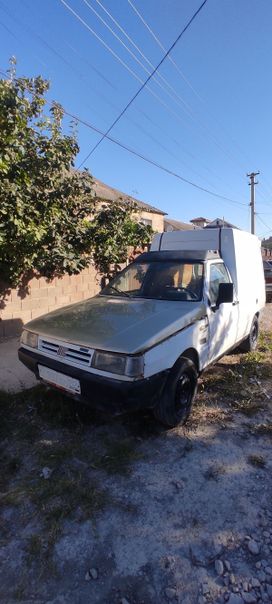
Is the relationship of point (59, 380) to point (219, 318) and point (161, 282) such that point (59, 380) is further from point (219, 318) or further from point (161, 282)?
point (219, 318)

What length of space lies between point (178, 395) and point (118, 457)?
0.81m

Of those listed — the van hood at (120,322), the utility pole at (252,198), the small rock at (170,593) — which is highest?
the utility pole at (252,198)

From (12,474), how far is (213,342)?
8.19 feet

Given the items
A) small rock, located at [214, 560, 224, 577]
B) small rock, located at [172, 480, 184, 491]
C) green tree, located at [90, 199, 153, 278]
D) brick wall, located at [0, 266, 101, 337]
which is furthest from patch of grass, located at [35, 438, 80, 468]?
green tree, located at [90, 199, 153, 278]

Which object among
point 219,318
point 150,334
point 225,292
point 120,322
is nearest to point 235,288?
point 219,318

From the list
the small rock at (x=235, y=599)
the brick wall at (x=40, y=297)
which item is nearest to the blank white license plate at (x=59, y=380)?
the small rock at (x=235, y=599)

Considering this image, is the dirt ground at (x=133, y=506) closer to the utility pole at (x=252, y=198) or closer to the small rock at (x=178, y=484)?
the small rock at (x=178, y=484)

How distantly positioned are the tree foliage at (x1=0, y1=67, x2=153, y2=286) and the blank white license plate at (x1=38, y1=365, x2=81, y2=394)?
7.34 feet

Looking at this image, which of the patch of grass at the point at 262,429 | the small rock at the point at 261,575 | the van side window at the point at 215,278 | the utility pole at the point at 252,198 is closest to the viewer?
the small rock at the point at 261,575

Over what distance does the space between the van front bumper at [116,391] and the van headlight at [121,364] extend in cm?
7

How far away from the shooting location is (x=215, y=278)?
4.18 metres

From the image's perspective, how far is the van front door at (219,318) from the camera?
3.86 meters

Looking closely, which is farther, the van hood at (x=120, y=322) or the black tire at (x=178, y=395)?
the black tire at (x=178, y=395)

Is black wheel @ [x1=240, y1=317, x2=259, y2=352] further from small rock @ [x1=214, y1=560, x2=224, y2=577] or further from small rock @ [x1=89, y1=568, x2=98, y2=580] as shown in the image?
small rock @ [x1=89, y1=568, x2=98, y2=580]
